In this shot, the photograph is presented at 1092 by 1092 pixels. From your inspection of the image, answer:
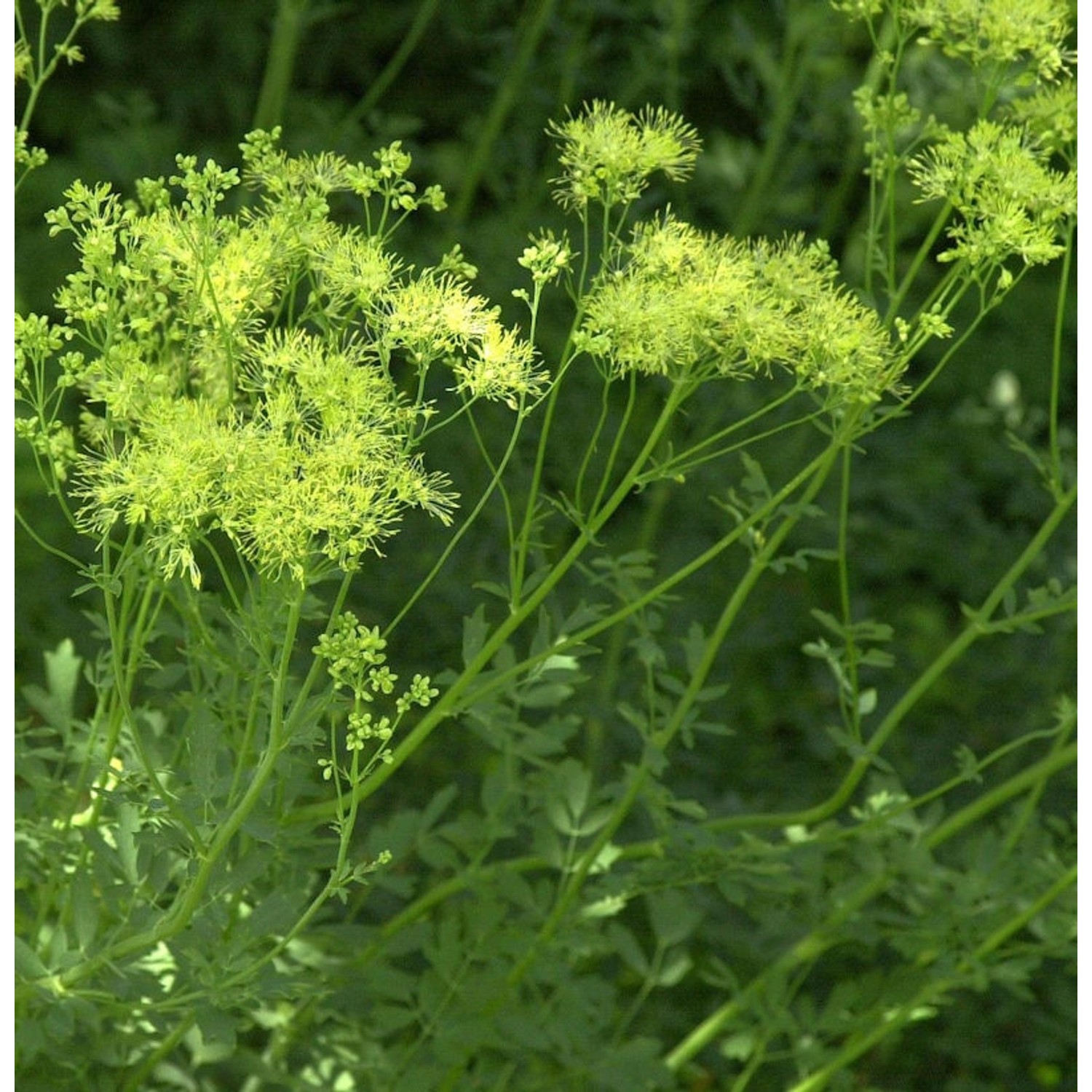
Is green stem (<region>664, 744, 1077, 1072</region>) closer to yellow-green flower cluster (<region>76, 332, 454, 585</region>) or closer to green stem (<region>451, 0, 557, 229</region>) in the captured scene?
yellow-green flower cluster (<region>76, 332, 454, 585</region>)

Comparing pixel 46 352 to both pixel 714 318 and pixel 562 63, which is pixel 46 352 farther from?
pixel 562 63

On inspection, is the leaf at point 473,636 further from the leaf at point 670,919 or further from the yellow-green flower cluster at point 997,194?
the leaf at point 670,919

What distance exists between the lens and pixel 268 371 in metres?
1.05

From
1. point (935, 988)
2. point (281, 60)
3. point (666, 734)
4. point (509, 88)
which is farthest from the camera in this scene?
point (509, 88)

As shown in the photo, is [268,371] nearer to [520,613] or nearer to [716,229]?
[520,613]

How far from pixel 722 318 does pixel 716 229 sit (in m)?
2.06

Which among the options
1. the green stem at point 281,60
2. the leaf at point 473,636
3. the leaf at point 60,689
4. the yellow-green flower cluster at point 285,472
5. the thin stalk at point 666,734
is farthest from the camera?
the green stem at point 281,60

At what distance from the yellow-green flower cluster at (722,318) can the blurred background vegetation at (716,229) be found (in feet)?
3.26

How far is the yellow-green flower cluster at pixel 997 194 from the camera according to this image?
118 centimetres

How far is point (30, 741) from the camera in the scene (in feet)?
8.02

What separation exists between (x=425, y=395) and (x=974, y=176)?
1.58m

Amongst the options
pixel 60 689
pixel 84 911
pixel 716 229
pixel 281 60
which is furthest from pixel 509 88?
pixel 84 911

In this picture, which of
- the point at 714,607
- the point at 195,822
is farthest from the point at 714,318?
the point at 714,607

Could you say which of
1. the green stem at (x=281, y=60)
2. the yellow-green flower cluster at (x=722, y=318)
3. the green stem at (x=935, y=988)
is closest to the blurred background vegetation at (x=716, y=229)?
the green stem at (x=281, y=60)
